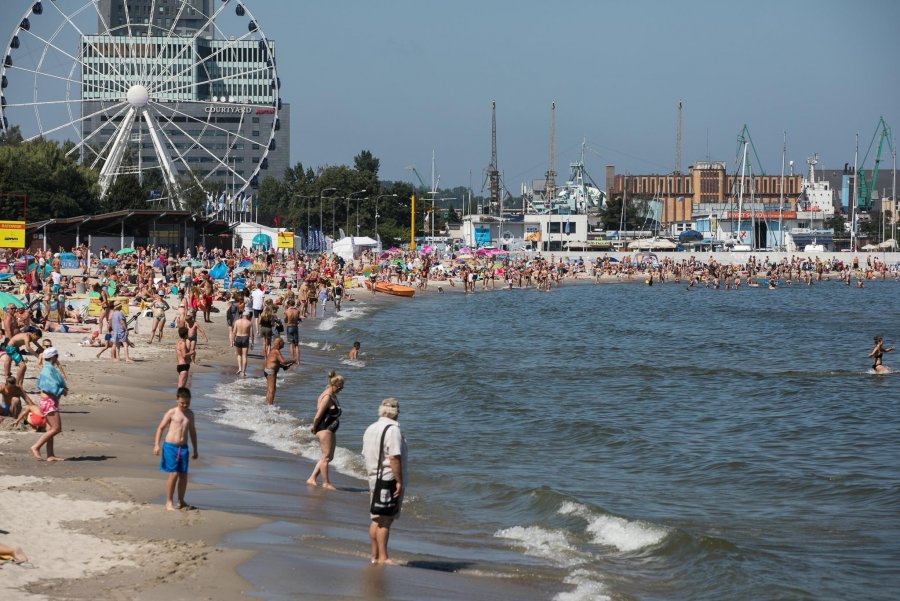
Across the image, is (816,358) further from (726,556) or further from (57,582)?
(57,582)

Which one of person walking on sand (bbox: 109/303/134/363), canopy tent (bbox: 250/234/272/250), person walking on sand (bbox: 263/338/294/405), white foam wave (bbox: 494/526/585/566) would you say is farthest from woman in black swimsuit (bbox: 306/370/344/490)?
canopy tent (bbox: 250/234/272/250)

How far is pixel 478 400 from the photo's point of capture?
78.2ft

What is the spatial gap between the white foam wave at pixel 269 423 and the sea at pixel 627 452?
0.23 feet

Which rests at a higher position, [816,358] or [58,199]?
[58,199]

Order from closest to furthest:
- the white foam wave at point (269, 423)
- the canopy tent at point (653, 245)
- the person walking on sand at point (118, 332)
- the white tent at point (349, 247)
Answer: the white foam wave at point (269, 423) → the person walking on sand at point (118, 332) → the white tent at point (349, 247) → the canopy tent at point (653, 245)

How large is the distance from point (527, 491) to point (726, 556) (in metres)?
3.44

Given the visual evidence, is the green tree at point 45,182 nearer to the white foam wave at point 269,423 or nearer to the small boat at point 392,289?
the small boat at point 392,289

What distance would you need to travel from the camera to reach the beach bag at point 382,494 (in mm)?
9130

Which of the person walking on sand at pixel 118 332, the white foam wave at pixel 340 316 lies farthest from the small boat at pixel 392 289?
the person walking on sand at pixel 118 332

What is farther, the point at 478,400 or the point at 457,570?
the point at 478,400

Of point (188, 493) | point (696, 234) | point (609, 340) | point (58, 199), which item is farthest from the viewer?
point (696, 234)

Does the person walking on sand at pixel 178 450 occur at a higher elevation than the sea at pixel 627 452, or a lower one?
higher

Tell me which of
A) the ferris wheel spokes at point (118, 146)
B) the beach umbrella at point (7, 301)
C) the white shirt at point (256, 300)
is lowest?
the white shirt at point (256, 300)

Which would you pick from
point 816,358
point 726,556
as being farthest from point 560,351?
point 726,556
